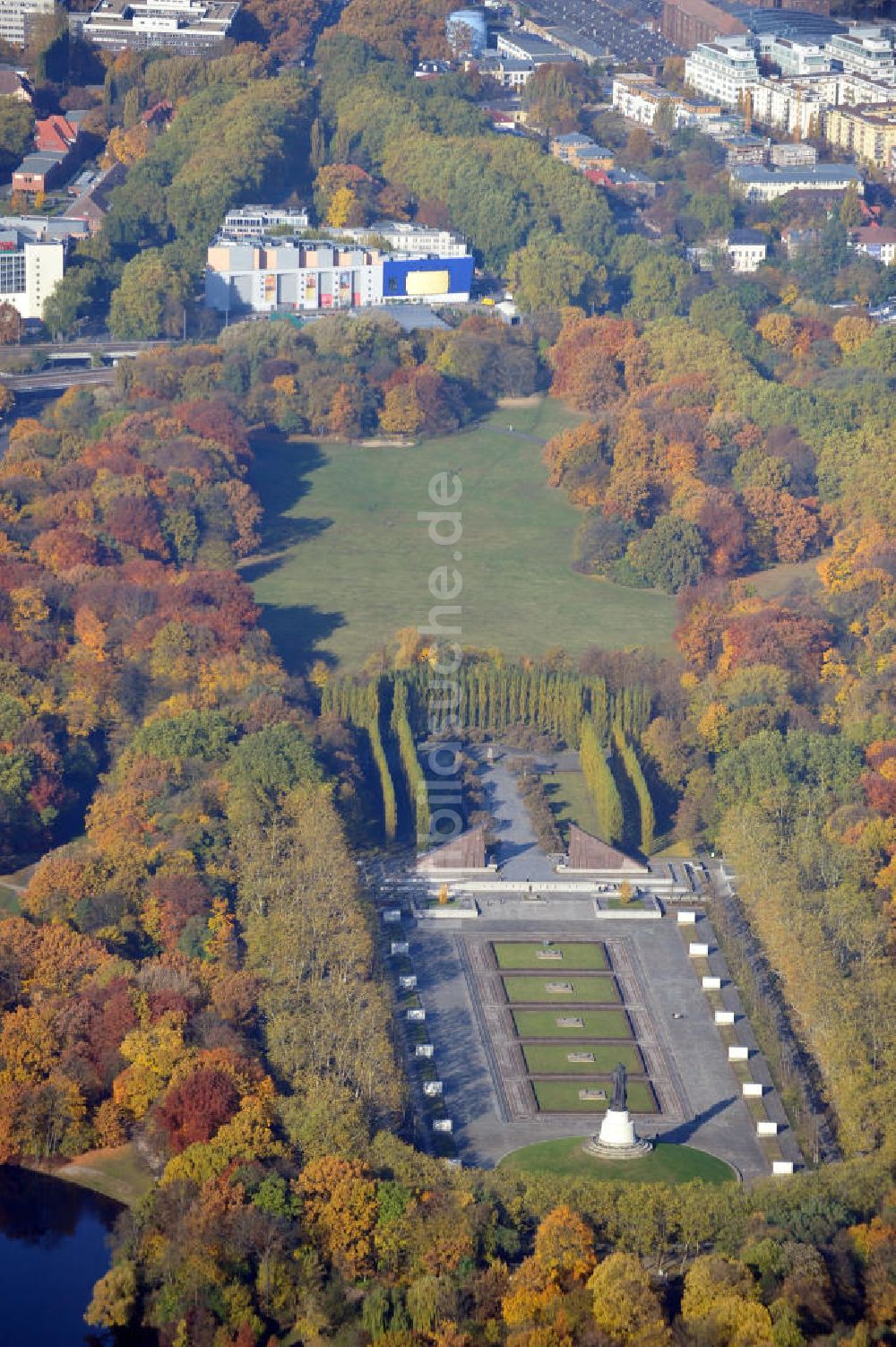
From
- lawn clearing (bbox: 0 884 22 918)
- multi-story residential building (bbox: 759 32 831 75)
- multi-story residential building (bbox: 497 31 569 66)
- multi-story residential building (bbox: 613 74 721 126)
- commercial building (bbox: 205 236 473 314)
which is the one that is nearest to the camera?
lawn clearing (bbox: 0 884 22 918)

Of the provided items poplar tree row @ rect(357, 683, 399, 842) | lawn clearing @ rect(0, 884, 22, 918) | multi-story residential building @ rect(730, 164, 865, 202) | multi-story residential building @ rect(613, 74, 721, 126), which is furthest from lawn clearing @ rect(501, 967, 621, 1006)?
multi-story residential building @ rect(613, 74, 721, 126)

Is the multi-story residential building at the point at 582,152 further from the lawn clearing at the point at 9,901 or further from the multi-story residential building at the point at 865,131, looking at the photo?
the lawn clearing at the point at 9,901

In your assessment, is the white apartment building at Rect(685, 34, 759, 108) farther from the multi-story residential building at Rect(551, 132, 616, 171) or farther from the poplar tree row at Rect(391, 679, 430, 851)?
the poplar tree row at Rect(391, 679, 430, 851)

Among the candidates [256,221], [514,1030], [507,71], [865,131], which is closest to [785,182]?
[865,131]

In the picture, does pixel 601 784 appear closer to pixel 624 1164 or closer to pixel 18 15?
pixel 624 1164

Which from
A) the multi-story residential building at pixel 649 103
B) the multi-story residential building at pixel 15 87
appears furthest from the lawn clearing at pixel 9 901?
the multi-story residential building at pixel 649 103

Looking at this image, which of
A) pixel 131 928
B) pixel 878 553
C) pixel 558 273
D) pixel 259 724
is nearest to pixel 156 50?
pixel 558 273

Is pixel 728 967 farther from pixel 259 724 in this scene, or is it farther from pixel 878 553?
pixel 878 553
